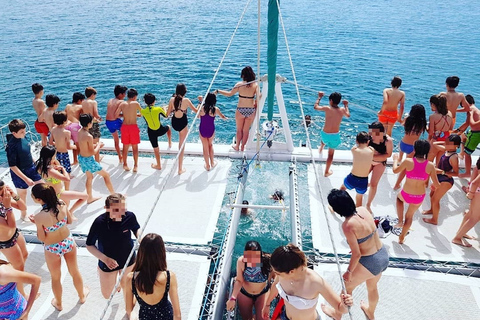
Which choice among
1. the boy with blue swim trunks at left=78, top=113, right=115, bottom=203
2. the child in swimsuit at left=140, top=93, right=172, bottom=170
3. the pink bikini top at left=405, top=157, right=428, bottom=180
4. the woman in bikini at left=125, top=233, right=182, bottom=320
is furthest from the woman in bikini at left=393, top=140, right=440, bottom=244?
the boy with blue swim trunks at left=78, top=113, right=115, bottom=203

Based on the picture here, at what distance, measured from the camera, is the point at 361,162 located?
210 inches

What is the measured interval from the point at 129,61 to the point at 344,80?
433 inches

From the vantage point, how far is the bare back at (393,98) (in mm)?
7332

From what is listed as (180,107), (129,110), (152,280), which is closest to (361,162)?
(180,107)

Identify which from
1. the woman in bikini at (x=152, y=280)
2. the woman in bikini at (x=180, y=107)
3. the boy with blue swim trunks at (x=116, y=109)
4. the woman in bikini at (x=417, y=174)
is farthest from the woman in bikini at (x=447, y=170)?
the boy with blue swim trunks at (x=116, y=109)

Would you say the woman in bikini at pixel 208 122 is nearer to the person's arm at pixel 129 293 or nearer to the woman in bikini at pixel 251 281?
the woman in bikini at pixel 251 281

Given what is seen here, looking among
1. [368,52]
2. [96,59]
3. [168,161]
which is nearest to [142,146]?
[168,161]

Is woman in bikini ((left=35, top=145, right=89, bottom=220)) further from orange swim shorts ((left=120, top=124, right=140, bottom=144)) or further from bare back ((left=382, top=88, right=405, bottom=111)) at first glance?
bare back ((left=382, top=88, right=405, bottom=111))

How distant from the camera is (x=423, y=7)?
110 ft

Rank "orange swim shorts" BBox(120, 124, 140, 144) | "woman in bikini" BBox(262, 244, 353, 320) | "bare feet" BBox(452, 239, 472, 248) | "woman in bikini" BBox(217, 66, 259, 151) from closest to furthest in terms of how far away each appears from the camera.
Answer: "woman in bikini" BBox(262, 244, 353, 320) < "bare feet" BBox(452, 239, 472, 248) < "woman in bikini" BBox(217, 66, 259, 151) < "orange swim shorts" BBox(120, 124, 140, 144)

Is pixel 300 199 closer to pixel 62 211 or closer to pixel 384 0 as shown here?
pixel 62 211

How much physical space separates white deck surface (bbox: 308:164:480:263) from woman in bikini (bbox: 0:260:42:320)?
342 centimetres

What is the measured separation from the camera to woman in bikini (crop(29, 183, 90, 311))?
148 inches

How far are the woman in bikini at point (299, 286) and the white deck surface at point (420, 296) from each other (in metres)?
1.31
